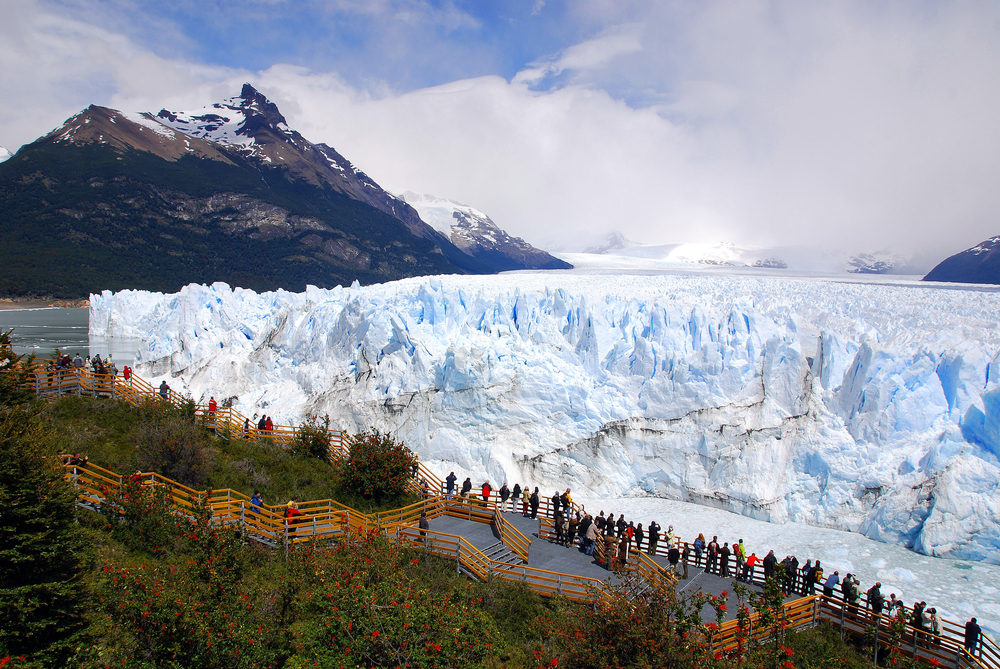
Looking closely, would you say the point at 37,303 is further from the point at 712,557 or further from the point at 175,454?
the point at 712,557

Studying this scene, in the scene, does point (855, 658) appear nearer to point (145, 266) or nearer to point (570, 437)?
point (570, 437)

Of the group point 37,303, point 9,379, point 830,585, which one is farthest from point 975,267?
point 37,303

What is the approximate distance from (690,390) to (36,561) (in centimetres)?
1703

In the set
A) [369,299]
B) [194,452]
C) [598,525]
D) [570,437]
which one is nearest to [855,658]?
[598,525]

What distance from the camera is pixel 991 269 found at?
48.2 meters

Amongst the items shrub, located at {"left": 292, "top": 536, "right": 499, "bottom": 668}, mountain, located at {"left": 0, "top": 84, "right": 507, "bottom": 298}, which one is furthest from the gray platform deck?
mountain, located at {"left": 0, "top": 84, "right": 507, "bottom": 298}

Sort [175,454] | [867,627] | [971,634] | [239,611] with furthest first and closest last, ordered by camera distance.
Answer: [175,454], [971,634], [867,627], [239,611]

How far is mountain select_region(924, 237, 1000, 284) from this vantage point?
157 ft

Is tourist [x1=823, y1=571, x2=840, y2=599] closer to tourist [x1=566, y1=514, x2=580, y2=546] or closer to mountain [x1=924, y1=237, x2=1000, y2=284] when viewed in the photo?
tourist [x1=566, y1=514, x2=580, y2=546]

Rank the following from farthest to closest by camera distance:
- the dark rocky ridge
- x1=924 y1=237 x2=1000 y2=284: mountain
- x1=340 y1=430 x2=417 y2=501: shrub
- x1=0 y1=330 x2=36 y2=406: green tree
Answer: the dark rocky ridge → x1=924 y1=237 x2=1000 y2=284: mountain → x1=340 y1=430 x2=417 y2=501: shrub → x1=0 y1=330 x2=36 y2=406: green tree

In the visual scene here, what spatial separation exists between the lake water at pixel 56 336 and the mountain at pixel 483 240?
4072 inches

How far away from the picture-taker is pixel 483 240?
17588 centimetres

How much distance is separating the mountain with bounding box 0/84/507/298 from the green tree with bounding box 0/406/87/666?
3396 inches

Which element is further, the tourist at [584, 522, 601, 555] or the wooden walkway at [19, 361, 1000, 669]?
the tourist at [584, 522, 601, 555]
